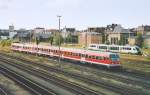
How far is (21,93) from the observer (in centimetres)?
2944

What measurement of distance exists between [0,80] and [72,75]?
966cm

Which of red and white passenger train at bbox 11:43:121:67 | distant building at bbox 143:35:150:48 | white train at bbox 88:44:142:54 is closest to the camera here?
red and white passenger train at bbox 11:43:121:67

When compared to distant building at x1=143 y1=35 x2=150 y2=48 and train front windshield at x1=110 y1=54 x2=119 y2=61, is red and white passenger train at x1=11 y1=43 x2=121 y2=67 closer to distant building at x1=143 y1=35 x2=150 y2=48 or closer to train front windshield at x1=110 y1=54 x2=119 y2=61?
train front windshield at x1=110 y1=54 x2=119 y2=61

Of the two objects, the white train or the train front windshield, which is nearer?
the train front windshield

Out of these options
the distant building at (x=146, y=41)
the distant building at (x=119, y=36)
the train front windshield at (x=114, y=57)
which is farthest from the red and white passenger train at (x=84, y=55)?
the distant building at (x=119, y=36)

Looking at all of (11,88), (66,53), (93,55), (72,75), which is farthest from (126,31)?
(11,88)

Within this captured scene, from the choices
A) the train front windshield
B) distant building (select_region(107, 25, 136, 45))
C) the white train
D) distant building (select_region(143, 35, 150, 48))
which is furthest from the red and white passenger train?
distant building (select_region(107, 25, 136, 45))

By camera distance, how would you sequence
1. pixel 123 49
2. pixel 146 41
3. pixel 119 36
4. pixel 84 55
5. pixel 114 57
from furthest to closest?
pixel 119 36
pixel 146 41
pixel 123 49
pixel 84 55
pixel 114 57

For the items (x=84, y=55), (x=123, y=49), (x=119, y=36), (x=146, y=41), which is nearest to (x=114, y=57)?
(x=84, y=55)

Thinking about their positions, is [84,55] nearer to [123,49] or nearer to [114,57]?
[114,57]

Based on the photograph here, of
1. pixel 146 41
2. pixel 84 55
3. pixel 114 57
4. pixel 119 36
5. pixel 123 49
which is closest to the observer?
pixel 114 57

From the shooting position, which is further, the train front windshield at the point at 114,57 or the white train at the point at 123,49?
the white train at the point at 123,49

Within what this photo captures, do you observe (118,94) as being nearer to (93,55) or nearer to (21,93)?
(21,93)

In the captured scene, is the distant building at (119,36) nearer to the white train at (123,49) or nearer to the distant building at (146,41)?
the distant building at (146,41)
